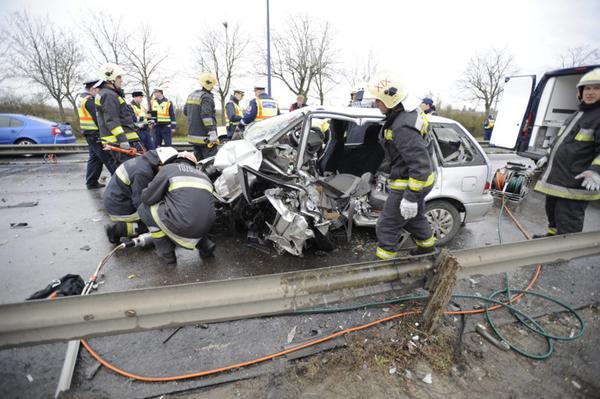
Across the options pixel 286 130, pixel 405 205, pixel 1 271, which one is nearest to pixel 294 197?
pixel 286 130

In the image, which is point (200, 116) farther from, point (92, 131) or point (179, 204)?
point (179, 204)

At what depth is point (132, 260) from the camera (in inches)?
124

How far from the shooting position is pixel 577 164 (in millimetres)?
3080

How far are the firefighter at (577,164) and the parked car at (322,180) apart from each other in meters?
0.66

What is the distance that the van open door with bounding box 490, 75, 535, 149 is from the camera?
6.35 meters

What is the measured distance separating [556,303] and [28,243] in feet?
18.4

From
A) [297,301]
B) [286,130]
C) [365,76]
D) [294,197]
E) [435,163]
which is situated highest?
[365,76]

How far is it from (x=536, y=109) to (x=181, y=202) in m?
7.28

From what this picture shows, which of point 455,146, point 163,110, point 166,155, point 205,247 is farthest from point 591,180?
point 163,110

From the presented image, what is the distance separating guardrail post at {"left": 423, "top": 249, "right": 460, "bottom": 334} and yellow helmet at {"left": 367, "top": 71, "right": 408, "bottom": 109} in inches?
50.0

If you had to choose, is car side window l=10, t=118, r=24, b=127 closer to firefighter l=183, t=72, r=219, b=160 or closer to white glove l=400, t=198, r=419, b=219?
firefighter l=183, t=72, r=219, b=160

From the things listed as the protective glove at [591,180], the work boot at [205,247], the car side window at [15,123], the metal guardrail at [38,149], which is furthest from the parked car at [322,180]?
the car side window at [15,123]

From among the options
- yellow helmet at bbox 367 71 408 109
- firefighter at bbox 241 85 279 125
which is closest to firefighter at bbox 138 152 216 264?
yellow helmet at bbox 367 71 408 109

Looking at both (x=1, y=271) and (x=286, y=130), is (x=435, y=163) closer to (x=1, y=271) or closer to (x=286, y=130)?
(x=286, y=130)
